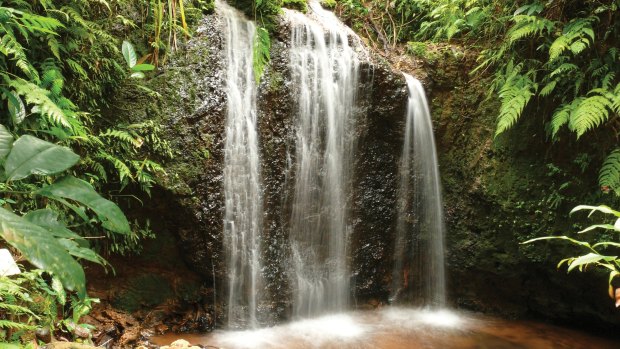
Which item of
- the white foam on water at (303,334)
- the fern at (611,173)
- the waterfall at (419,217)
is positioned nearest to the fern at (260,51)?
the waterfall at (419,217)

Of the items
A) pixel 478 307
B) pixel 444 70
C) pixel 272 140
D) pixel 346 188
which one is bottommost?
pixel 478 307

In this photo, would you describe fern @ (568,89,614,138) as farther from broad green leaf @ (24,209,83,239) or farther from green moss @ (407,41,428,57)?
broad green leaf @ (24,209,83,239)

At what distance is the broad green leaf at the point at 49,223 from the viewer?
138cm

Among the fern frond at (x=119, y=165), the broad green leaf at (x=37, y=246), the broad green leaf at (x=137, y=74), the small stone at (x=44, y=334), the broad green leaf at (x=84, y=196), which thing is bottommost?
the small stone at (x=44, y=334)

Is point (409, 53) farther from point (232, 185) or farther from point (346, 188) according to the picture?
point (232, 185)

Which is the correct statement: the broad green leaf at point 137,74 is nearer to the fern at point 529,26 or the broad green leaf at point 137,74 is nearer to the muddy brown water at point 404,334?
the muddy brown water at point 404,334

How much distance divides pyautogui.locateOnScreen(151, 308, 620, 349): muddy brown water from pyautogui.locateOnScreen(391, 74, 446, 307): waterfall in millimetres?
310

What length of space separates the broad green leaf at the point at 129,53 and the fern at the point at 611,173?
4280 millimetres

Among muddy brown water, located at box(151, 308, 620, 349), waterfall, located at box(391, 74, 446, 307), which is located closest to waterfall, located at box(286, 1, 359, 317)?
muddy brown water, located at box(151, 308, 620, 349)

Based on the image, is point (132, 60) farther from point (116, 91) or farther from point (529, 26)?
point (529, 26)

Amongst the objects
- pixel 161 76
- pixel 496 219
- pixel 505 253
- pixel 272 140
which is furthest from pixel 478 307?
pixel 161 76

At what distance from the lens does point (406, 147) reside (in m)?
5.13

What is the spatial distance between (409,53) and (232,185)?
2.92 meters

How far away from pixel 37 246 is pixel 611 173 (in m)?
4.53
